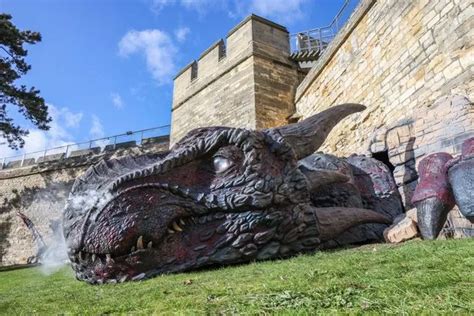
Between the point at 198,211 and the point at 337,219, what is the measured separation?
1293mm

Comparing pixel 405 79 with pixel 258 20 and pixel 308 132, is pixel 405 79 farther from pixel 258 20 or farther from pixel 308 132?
pixel 258 20

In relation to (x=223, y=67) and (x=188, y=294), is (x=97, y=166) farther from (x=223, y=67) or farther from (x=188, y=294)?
(x=223, y=67)

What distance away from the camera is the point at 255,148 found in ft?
8.88

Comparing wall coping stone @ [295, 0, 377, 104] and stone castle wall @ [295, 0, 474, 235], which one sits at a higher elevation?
wall coping stone @ [295, 0, 377, 104]

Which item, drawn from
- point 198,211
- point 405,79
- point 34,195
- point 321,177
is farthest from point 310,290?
point 34,195

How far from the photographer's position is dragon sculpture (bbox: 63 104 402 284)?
2330 millimetres

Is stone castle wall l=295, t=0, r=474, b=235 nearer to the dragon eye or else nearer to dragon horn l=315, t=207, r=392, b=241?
dragon horn l=315, t=207, r=392, b=241

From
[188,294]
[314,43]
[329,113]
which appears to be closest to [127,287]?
[188,294]

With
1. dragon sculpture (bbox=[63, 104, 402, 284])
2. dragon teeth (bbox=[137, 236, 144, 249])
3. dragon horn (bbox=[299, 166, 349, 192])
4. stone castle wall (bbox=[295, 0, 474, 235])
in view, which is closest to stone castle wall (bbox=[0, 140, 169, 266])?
stone castle wall (bbox=[295, 0, 474, 235])

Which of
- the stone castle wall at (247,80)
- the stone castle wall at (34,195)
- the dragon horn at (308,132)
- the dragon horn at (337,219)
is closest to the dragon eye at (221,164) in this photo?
the dragon horn at (308,132)

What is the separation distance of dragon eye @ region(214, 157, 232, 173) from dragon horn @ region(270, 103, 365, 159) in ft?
2.09

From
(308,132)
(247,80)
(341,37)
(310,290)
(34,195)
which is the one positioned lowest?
(310,290)

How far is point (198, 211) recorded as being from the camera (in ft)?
8.18

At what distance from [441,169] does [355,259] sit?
1451 mm
